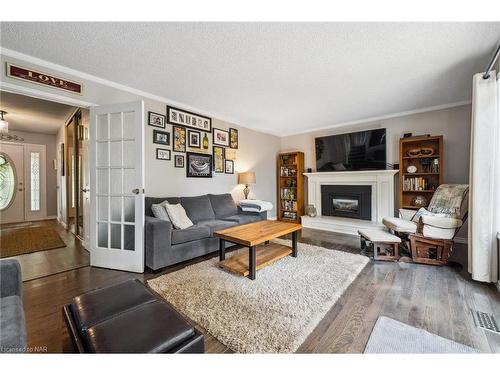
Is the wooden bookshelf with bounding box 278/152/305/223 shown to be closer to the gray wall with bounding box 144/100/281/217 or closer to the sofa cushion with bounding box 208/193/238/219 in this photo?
the gray wall with bounding box 144/100/281/217

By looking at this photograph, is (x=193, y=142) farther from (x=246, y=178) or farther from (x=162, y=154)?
(x=246, y=178)

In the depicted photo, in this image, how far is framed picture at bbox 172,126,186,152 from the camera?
11.4 ft

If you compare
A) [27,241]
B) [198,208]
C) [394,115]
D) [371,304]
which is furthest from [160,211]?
[394,115]

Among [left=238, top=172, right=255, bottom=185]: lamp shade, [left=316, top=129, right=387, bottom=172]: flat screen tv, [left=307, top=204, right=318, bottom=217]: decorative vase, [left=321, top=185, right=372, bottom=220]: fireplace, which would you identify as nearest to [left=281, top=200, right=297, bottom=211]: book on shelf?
[left=307, top=204, right=318, bottom=217]: decorative vase

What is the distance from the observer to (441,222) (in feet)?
8.54

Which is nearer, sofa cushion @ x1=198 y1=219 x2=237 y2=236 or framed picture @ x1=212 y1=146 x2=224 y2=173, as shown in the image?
sofa cushion @ x1=198 y1=219 x2=237 y2=236

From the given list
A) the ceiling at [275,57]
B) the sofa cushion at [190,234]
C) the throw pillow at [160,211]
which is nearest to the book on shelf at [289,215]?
the ceiling at [275,57]

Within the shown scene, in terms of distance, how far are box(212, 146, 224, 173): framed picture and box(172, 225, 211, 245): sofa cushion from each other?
155 centimetres

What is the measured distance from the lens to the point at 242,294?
190 cm

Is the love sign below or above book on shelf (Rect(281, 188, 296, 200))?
above

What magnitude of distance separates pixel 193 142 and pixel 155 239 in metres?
1.91
